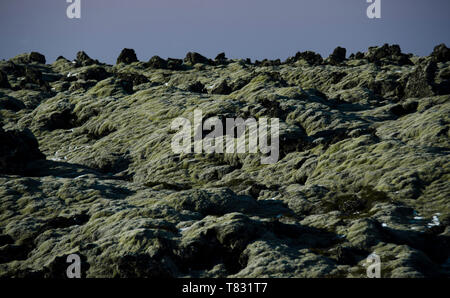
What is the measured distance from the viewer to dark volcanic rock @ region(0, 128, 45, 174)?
57.4 m

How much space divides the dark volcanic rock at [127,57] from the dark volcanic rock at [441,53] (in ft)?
302

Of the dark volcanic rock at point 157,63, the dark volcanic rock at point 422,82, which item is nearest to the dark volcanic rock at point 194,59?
the dark volcanic rock at point 157,63

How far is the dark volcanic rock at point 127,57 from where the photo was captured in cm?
14750

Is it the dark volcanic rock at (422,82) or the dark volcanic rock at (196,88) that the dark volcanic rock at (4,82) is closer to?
the dark volcanic rock at (196,88)

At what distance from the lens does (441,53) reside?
109000 mm

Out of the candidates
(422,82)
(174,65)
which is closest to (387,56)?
(422,82)

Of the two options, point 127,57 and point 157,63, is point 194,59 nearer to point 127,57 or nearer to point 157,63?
point 157,63

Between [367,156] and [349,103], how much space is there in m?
36.0

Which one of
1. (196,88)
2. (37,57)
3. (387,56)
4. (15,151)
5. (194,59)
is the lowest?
(15,151)

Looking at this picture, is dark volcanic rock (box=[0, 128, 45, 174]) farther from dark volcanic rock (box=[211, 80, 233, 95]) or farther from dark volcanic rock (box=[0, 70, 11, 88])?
dark volcanic rock (box=[0, 70, 11, 88])

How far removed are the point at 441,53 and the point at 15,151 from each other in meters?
99.0

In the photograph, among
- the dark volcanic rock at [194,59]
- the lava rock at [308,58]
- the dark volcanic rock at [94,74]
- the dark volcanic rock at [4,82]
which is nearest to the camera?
the dark volcanic rock at [94,74]

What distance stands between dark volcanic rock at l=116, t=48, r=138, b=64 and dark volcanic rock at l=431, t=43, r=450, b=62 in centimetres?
9193
